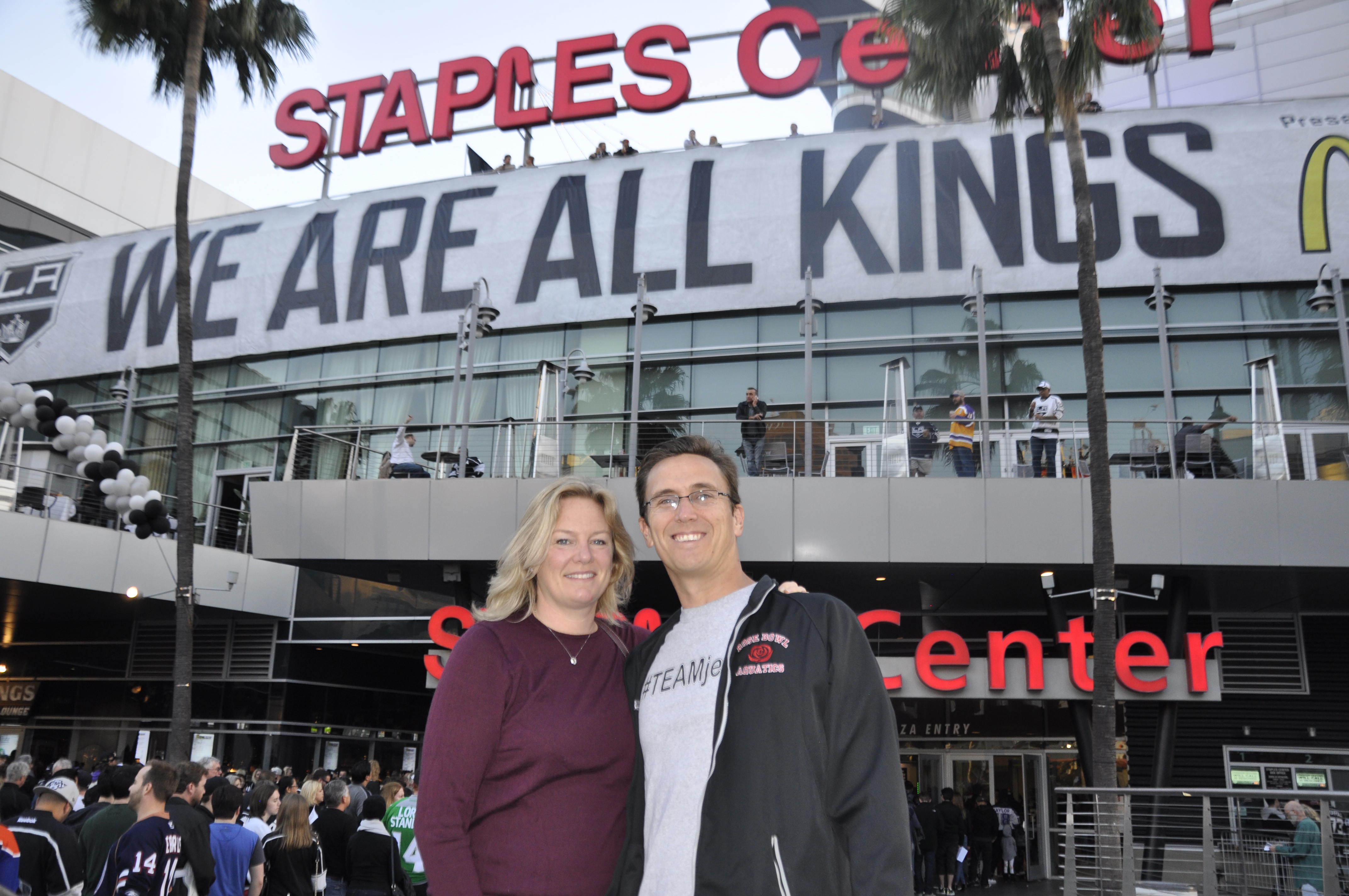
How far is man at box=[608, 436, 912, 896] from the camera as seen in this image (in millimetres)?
Result: 2400

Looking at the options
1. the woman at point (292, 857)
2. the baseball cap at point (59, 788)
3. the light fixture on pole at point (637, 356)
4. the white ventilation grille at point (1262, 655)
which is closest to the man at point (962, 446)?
the light fixture on pole at point (637, 356)

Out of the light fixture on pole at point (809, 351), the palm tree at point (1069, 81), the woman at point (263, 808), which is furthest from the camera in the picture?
the light fixture on pole at point (809, 351)

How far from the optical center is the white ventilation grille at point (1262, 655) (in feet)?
61.1

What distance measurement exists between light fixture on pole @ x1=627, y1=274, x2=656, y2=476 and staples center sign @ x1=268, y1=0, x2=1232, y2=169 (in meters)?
5.76

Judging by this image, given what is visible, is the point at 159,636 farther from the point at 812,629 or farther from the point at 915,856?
the point at 812,629

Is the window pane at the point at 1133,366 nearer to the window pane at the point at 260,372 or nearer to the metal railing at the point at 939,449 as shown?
the metal railing at the point at 939,449

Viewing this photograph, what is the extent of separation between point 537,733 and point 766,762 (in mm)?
663

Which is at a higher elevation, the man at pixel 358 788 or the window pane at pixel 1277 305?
the window pane at pixel 1277 305

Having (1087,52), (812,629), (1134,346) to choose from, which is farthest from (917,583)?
(812,629)

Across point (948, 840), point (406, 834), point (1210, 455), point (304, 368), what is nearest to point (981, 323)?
point (1210, 455)

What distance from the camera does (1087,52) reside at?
13008 millimetres

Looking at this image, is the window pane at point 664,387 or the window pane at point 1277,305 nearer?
the window pane at point 1277,305

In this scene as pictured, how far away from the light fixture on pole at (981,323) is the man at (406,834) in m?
11.6

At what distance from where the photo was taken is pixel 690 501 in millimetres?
2998
